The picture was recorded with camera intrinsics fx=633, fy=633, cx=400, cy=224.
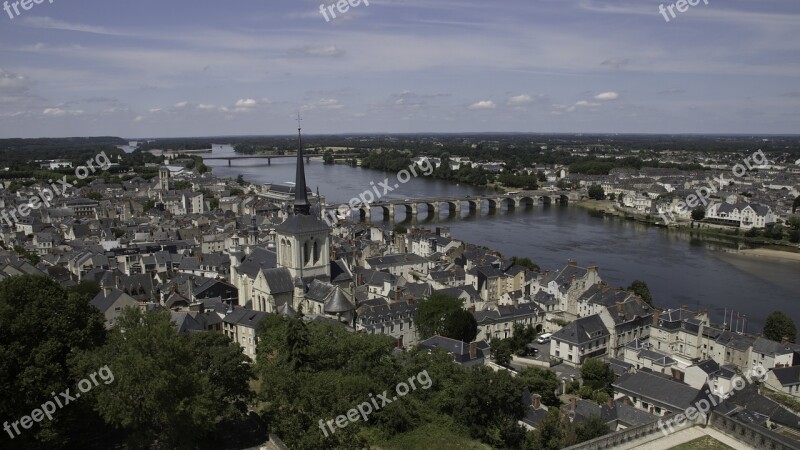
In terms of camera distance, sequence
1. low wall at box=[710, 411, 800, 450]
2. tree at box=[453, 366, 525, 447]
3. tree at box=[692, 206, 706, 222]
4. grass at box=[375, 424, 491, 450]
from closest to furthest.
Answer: low wall at box=[710, 411, 800, 450] → grass at box=[375, 424, 491, 450] → tree at box=[453, 366, 525, 447] → tree at box=[692, 206, 706, 222]

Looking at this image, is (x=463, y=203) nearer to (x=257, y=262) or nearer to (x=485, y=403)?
(x=257, y=262)

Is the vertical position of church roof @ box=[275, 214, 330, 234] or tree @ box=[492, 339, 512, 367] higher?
church roof @ box=[275, 214, 330, 234]

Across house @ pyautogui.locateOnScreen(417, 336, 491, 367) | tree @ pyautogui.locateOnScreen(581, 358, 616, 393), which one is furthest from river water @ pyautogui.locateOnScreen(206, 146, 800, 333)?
house @ pyautogui.locateOnScreen(417, 336, 491, 367)

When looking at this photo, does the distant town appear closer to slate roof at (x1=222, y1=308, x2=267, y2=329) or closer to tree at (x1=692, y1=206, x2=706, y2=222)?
slate roof at (x1=222, y1=308, x2=267, y2=329)

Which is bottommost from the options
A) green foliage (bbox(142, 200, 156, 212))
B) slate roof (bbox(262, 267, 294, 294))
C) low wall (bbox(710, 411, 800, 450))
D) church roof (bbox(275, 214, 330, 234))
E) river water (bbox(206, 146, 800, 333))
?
river water (bbox(206, 146, 800, 333))

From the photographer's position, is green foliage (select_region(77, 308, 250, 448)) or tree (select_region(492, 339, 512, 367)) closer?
green foliage (select_region(77, 308, 250, 448))

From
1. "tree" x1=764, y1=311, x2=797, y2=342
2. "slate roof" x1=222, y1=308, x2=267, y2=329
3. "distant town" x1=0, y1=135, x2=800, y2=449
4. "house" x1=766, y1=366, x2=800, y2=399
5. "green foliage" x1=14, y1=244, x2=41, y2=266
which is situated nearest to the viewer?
"distant town" x1=0, y1=135, x2=800, y2=449

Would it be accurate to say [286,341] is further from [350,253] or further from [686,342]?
[350,253]
